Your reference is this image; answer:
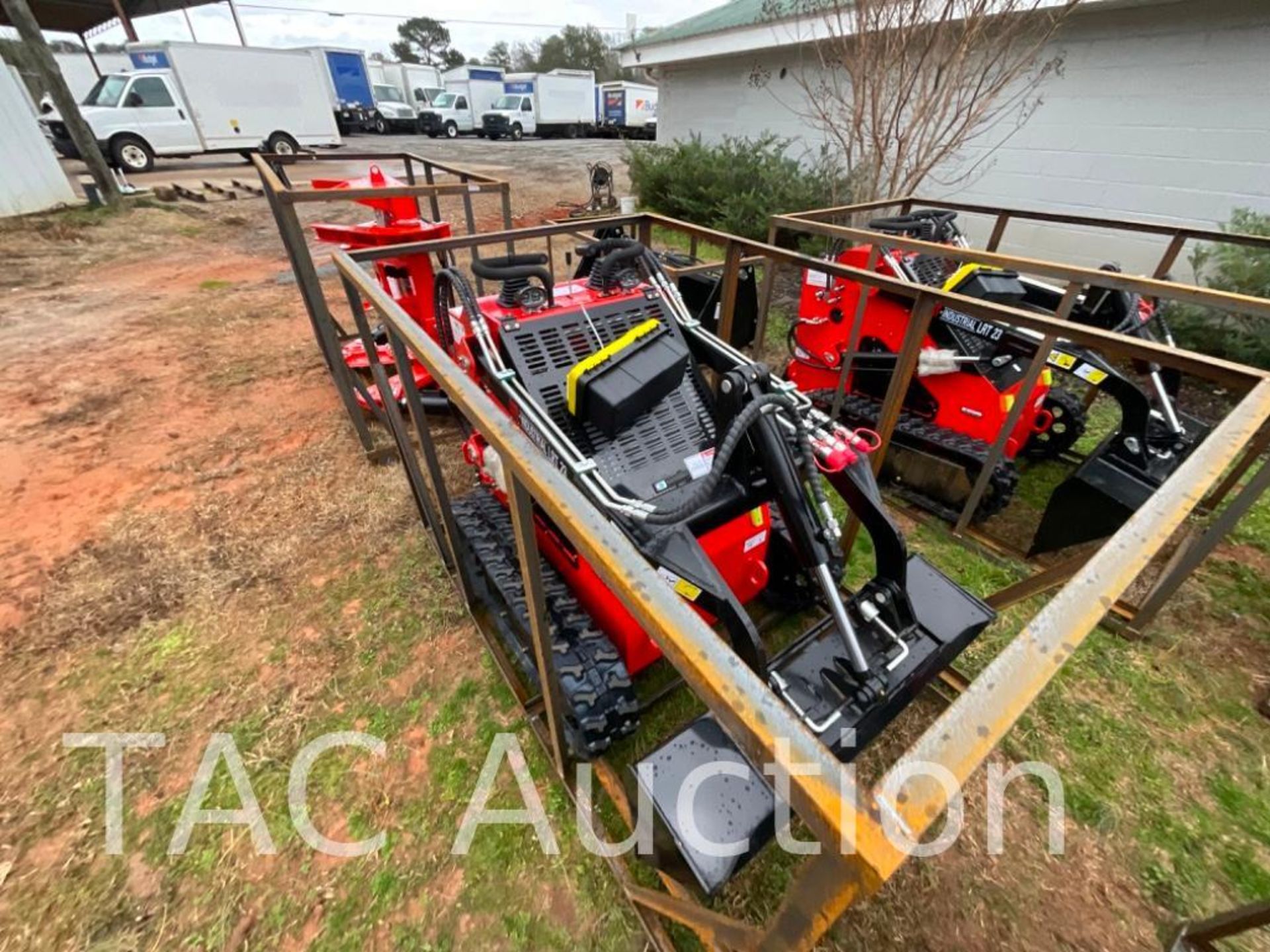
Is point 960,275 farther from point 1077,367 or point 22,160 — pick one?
point 22,160

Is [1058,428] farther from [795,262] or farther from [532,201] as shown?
[532,201]

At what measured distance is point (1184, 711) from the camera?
2090 mm

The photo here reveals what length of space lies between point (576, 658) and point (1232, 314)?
516 cm

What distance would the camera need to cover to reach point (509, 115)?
83.7ft

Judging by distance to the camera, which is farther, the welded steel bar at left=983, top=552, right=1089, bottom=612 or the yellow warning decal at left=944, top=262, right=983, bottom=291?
the yellow warning decal at left=944, top=262, right=983, bottom=291

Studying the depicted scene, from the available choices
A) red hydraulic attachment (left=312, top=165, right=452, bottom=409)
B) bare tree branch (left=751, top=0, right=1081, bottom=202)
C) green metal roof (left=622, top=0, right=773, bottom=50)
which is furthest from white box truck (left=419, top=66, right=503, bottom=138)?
red hydraulic attachment (left=312, top=165, right=452, bottom=409)

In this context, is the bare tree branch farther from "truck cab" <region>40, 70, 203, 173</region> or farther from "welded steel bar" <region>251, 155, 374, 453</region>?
"truck cab" <region>40, 70, 203, 173</region>

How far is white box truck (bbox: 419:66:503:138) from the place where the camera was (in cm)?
2514

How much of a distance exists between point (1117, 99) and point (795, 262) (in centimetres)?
512

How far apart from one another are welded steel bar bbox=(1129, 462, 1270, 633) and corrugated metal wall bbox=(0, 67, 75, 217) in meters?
14.1

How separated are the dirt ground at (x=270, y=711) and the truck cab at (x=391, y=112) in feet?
88.3

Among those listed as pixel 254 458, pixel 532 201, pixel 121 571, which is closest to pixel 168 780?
pixel 121 571

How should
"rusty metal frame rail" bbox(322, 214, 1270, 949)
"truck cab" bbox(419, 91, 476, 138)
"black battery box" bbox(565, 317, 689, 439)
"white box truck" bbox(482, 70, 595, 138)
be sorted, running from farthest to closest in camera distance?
"white box truck" bbox(482, 70, 595, 138), "truck cab" bbox(419, 91, 476, 138), "black battery box" bbox(565, 317, 689, 439), "rusty metal frame rail" bbox(322, 214, 1270, 949)

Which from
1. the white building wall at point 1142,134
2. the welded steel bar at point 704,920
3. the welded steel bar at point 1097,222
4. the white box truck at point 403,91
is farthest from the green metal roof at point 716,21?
the white box truck at point 403,91
